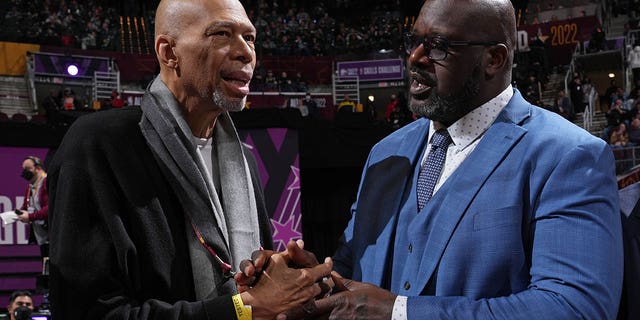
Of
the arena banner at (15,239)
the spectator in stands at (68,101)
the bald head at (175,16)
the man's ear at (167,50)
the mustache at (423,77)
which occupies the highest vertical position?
the spectator in stands at (68,101)

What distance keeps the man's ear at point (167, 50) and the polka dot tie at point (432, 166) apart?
0.80 meters

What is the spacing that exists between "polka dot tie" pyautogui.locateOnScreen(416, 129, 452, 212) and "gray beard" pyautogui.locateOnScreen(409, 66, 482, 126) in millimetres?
69

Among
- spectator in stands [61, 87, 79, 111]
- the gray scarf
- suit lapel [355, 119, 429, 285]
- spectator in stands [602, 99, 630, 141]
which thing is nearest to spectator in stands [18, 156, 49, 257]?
the gray scarf

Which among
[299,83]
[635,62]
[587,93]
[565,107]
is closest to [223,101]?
[565,107]

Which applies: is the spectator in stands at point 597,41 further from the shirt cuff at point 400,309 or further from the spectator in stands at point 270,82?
the shirt cuff at point 400,309

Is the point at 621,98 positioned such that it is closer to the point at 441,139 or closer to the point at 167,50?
the point at 441,139

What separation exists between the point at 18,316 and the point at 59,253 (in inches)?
151

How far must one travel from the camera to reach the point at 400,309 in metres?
1.76

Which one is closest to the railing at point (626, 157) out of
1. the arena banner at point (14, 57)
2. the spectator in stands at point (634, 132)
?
the spectator in stands at point (634, 132)

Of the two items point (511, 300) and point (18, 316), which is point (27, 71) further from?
point (511, 300)

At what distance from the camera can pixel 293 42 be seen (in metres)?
24.5

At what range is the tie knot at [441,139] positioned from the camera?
6.76 ft

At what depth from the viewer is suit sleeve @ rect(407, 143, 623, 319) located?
1.64m

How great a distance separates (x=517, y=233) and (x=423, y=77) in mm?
510
